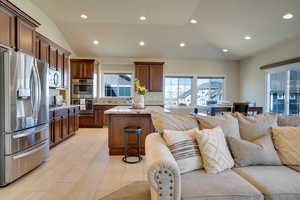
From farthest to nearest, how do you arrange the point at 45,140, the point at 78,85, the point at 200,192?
the point at 78,85
the point at 45,140
the point at 200,192

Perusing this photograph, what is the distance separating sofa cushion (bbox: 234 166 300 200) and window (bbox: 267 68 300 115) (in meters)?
4.28

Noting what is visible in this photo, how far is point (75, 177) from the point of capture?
2879mm

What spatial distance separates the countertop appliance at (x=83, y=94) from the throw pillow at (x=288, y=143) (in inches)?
234

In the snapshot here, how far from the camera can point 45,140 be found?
3.39 metres

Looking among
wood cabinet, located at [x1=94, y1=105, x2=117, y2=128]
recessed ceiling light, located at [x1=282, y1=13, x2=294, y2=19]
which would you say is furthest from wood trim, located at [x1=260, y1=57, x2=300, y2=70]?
wood cabinet, located at [x1=94, y1=105, x2=117, y2=128]

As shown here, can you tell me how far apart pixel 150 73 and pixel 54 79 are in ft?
11.4

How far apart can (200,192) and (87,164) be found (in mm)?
2483

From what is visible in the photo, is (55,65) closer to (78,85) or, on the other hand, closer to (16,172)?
(78,85)

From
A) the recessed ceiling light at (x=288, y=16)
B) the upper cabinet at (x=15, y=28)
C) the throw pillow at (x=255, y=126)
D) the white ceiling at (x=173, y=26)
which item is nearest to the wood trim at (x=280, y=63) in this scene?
the white ceiling at (x=173, y=26)

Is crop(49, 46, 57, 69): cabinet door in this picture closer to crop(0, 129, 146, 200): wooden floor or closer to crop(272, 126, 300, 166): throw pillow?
crop(0, 129, 146, 200): wooden floor

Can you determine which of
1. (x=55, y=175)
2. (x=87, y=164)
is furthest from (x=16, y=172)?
(x=87, y=164)

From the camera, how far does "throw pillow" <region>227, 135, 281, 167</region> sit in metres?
2.01

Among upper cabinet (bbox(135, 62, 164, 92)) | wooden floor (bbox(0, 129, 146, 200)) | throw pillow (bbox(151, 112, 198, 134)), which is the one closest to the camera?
throw pillow (bbox(151, 112, 198, 134))

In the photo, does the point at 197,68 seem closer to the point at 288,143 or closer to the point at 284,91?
the point at 284,91
